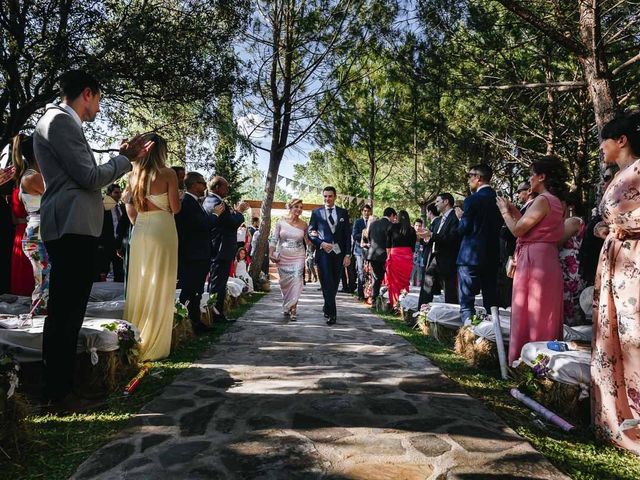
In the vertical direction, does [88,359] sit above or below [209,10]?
below

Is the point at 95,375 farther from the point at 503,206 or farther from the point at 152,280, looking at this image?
the point at 503,206

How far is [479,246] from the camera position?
542 centimetres

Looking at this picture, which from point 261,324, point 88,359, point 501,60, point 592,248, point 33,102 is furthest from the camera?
point 501,60

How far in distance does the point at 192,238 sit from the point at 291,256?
2.33m

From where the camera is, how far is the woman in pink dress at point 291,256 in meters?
7.76

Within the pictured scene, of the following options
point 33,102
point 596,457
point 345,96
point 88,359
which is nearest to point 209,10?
point 33,102

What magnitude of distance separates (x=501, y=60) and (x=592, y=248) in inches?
295

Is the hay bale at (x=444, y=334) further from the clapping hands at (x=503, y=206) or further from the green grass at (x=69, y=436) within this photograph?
the green grass at (x=69, y=436)

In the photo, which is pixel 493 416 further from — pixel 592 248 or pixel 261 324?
pixel 261 324

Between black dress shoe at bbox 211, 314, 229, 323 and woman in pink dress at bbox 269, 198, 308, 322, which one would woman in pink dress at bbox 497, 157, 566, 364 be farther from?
black dress shoe at bbox 211, 314, 229, 323

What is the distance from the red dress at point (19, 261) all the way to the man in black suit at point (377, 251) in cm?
654

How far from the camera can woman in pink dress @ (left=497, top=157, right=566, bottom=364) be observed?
12.9 feet

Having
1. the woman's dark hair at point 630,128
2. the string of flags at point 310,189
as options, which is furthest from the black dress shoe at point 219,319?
the string of flags at point 310,189

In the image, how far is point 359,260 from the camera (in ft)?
41.3
